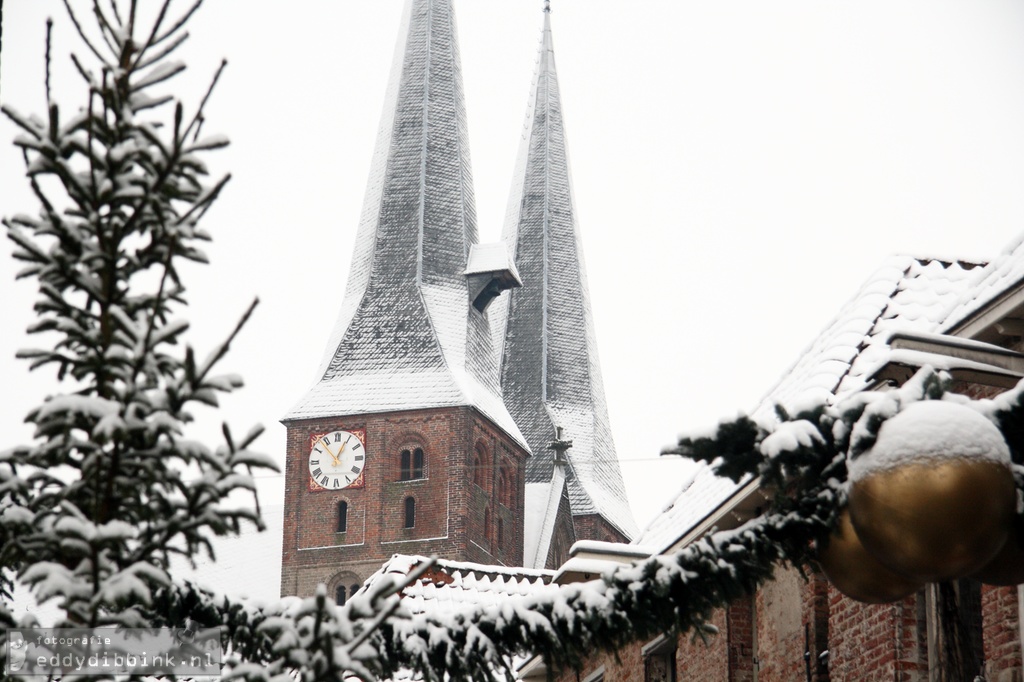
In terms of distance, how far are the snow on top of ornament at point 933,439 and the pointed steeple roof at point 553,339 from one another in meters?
59.0

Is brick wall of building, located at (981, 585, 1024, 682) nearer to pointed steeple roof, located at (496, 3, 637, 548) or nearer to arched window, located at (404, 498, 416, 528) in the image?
arched window, located at (404, 498, 416, 528)

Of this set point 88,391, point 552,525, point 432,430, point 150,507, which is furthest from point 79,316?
point 552,525

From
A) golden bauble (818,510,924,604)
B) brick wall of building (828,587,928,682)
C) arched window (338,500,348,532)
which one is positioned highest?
arched window (338,500,348,532)

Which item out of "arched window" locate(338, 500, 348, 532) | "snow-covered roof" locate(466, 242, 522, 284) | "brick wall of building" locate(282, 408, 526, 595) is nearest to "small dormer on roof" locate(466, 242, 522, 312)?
"snow-covered roof" locate(466, 242, 522, 284)

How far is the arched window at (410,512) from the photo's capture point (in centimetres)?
5453

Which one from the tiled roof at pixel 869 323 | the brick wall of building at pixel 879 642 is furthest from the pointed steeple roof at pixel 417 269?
the brick wall of building at pixel 879 642

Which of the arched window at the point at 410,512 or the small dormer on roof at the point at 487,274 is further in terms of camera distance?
the small dormer on roof at the point at 487,274

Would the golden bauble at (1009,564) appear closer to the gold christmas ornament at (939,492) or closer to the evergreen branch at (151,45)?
the gold christmas ornament at (939,492)

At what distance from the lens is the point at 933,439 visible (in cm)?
398

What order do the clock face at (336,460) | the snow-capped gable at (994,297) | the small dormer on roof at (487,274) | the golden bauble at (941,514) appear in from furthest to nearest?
the small dormer on roof at (487,274) → the clock face at (336,460) → the snow-capped gable at (994,297) → the golden bauble at (941,514)

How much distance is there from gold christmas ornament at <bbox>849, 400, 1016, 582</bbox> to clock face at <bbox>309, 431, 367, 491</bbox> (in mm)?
51547

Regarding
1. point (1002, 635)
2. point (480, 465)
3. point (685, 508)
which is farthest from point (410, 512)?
point (1002, 635)

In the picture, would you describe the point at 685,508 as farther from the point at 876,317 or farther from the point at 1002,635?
the point at 1002,635

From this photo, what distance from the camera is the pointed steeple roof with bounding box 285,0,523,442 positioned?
5488cm
